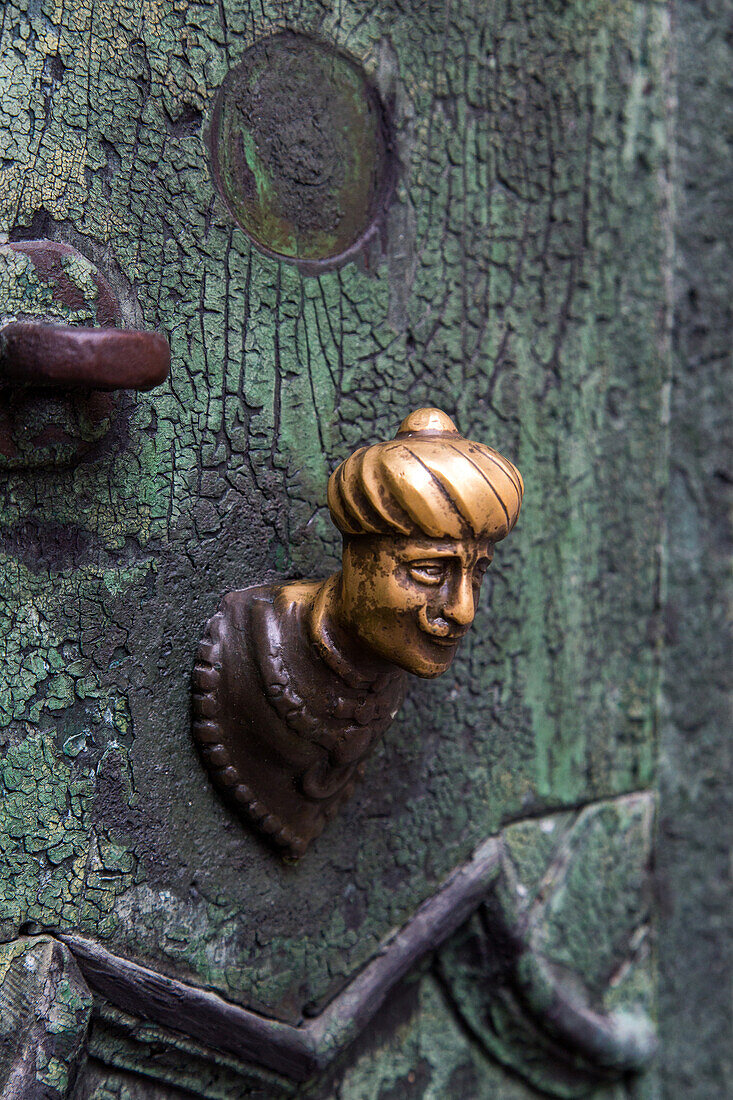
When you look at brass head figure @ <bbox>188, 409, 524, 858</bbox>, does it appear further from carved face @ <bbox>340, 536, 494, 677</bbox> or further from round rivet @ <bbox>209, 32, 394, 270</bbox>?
round rivet @ <bbox>209, 32, 394, 270</bbox>

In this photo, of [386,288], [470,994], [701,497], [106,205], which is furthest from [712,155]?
[470,994]

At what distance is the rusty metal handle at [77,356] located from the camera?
44 centimetres

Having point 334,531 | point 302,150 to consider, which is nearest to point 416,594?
point 334,531

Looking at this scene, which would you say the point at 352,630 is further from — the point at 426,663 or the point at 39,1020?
the point at 39,1020

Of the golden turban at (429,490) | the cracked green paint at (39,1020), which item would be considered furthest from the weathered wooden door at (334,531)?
the golden turban at (429,490)

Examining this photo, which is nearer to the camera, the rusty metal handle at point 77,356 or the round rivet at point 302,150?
the rusty metal handle at point 77,356

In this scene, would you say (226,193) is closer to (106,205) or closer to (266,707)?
(106,205)

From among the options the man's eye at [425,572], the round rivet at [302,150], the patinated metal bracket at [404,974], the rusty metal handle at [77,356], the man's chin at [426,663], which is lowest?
the patinated metal bracket at [404,974]

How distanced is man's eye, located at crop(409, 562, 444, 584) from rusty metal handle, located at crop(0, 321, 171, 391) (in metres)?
0.16

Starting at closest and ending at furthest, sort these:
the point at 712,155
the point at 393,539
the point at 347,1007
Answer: the point at 393,539, the point at 347,1007, the point at 712,155

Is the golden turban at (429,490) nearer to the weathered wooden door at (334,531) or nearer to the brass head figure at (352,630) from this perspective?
the brass head figure at (352,630)

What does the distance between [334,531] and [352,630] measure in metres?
0.13

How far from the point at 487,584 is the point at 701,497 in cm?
32

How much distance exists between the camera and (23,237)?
1.59 ft
